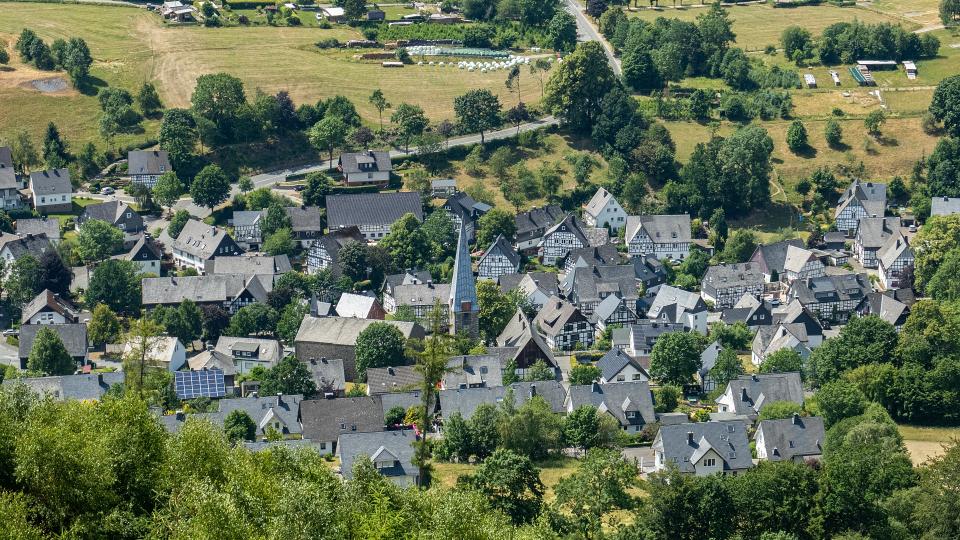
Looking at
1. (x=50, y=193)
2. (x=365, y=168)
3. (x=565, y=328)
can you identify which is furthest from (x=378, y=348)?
(x=50, y=193)

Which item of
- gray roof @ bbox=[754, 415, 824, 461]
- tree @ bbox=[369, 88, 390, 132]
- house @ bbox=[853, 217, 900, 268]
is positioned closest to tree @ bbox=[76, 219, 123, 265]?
tree @ bbox=[369, 88, 390, 132]

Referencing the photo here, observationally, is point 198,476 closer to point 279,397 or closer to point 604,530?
point 604,530

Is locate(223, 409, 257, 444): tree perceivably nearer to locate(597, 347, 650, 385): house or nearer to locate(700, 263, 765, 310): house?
locate(597, 347, 650, 385): house

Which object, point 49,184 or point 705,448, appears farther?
point 49,184

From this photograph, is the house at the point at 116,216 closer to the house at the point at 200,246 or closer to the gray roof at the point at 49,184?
the gray roof at the point at 49,184

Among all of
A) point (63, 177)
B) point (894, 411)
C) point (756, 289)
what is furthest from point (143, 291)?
point (894, 411)

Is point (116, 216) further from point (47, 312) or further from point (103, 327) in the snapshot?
point (103, 327)
